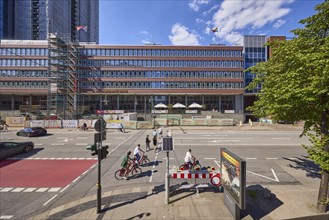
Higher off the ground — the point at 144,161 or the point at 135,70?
the point at 135,70

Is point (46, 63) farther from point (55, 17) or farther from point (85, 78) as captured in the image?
point (55, 17)

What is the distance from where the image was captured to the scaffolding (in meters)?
51.2

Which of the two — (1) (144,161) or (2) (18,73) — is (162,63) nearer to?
(2) (18,73)

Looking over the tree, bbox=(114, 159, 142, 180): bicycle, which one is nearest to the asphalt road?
bbox=(114, 159, 142, 180): bicycle

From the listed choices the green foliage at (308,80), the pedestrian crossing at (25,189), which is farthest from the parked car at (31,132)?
the green foliage at (308,80)

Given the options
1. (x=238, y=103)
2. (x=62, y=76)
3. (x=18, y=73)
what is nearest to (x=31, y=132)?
(x=62, y=76)

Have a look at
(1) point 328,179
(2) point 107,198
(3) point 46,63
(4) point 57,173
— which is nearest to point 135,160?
(2) point 107,198

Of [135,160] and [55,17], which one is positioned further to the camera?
[55,17]

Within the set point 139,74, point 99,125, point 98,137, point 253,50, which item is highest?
point 253,50

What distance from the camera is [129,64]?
55.1 meters

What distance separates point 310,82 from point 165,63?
50780 millimetres

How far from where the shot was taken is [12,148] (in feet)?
49.2

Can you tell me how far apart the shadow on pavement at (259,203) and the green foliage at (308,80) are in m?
2.41

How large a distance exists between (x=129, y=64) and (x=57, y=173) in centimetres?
4745
